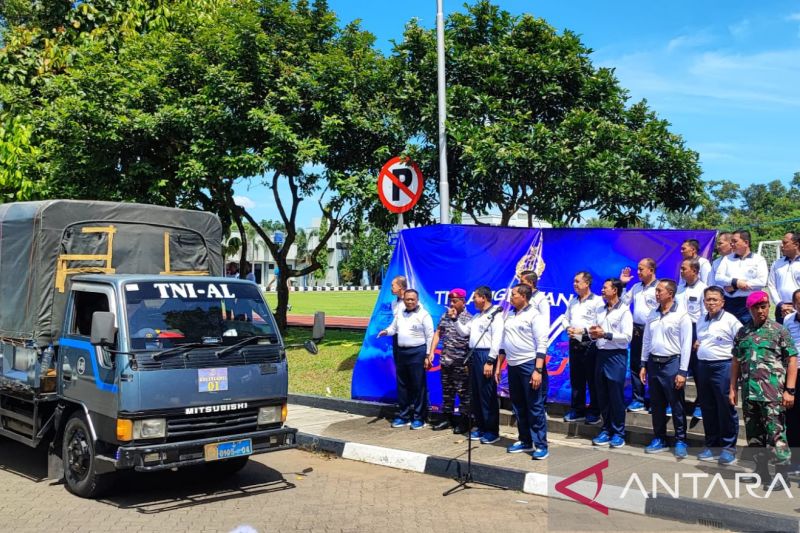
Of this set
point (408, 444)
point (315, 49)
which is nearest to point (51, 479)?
point (408, 444)

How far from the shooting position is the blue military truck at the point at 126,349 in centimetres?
646

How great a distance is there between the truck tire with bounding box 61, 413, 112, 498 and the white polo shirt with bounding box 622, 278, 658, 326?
19.7ft

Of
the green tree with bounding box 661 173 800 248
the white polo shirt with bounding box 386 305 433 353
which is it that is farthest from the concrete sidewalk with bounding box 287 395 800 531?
the green tree with bounding box 661 173 800 248

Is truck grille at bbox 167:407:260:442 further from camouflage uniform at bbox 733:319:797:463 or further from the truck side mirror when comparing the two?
camouflage uniform at bbox 733:319:797:463

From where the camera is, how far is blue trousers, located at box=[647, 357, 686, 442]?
7.60 meters

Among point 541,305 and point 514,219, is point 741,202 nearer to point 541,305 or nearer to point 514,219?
point 514,219

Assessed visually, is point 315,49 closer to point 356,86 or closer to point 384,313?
point 356,86

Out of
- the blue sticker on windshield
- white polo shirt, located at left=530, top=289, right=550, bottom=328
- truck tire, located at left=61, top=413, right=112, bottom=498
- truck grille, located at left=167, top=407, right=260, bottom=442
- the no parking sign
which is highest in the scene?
the no parking sign

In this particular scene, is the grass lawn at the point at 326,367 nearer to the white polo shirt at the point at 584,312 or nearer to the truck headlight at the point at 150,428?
the white polo shirt at the point at 584,312

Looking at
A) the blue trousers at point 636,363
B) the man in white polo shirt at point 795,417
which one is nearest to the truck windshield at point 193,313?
the blue trousers at point 636,363

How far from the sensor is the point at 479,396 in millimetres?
8844

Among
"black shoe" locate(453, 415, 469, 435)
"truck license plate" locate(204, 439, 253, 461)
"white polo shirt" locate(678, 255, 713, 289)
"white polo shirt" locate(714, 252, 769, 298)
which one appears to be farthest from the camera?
"black shoe" locate(453, 415, 469, 435)

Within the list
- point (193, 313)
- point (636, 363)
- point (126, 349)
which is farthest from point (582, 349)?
point (126, 349)

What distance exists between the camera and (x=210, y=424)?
672cm
